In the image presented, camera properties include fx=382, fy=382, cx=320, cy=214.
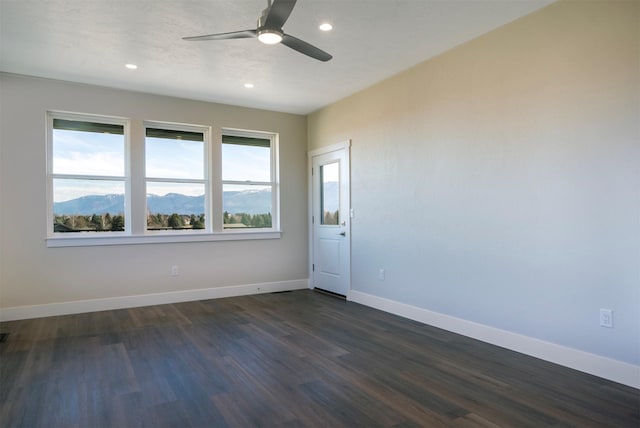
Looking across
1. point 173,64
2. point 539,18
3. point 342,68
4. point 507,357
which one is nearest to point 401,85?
point 342,68

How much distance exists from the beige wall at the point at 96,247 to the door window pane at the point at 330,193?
536 millimetres

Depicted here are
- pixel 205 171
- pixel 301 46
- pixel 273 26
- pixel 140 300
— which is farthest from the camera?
pixel 205 171

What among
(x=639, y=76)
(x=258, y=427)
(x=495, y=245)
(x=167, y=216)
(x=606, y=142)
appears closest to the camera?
(x=258, y=427)

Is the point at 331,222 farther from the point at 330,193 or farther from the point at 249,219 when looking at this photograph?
the point at 249,219

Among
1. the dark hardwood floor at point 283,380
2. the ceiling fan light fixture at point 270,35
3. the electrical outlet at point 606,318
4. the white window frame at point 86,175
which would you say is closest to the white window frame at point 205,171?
the white window frame at point 86,175

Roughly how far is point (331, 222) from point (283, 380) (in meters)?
3.19

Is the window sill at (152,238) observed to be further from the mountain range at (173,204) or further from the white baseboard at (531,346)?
the white baseboard at (531,346)

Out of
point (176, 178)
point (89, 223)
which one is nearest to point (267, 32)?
point (176, 178)

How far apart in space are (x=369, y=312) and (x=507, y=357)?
1739 millimetres

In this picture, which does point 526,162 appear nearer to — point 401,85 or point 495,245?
point 495,245

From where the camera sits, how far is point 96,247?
4645 millimetres

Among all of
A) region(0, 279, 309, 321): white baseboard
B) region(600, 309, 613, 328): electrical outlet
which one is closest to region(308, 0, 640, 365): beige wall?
region(600, 309, 613, 328): electrical outlet

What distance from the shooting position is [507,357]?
9.86 feet

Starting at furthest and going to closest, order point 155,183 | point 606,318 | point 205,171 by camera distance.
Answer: point 205,171
point 155,183
point 606,318
